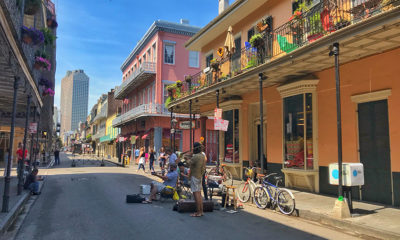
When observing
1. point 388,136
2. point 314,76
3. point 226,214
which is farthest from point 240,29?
point 226,214

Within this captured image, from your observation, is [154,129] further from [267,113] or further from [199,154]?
[199,154]

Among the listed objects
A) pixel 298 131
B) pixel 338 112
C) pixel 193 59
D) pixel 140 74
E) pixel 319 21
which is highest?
pixel 193 59

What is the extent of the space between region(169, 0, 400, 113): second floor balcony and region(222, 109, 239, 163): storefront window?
2.10 meters

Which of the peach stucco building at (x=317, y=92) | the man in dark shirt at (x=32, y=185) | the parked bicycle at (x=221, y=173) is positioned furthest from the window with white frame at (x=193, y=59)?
the man in dark shirt at (x=32, y=185)

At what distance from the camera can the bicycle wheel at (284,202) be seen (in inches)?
313

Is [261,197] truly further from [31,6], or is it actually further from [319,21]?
[31,6]

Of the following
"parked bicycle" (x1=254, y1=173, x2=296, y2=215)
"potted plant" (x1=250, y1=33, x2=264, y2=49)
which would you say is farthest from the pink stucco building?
"parked bicycle" (x1=254, y1=173, x2=296, y2=215)

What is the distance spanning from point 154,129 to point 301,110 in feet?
62.6

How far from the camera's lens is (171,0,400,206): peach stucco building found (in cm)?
814

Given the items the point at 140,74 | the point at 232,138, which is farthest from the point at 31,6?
the point at 140,74

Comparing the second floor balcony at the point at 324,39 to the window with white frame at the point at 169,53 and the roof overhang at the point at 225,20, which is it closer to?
the roof overhang at the point at 225,20

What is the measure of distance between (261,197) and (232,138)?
689 cm

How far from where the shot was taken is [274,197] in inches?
333

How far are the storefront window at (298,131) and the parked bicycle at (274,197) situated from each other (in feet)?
8.62
